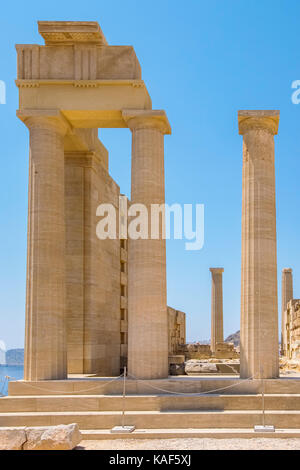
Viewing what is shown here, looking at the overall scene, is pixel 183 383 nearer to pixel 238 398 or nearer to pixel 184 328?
pixel 238 398

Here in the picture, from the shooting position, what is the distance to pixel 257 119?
2459 cm

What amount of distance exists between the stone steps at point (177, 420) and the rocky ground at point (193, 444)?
5.66ft

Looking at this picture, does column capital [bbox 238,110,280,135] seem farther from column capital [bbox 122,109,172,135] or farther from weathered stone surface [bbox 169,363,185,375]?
weathered stone surface [bbox 169,363,185,375]

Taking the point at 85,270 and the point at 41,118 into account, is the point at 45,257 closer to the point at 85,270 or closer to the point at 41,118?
the point at 85,270

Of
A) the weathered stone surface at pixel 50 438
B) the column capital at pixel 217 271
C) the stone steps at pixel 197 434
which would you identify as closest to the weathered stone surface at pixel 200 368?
the stone steps at pixel 197 434

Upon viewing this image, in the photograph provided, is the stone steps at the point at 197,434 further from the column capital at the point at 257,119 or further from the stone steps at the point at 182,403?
the column capital at the point at 257,119

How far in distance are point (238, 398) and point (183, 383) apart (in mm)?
2217

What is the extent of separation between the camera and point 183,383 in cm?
2269

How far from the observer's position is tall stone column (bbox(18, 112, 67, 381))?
939 inches

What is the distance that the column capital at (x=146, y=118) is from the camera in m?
24.7

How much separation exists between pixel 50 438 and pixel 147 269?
898 cm

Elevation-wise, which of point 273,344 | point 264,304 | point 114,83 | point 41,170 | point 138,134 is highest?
point 114,83

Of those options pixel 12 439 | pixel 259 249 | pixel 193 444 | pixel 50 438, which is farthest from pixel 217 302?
→ pixel 12 439

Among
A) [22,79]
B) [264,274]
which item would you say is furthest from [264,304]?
[22,79]
